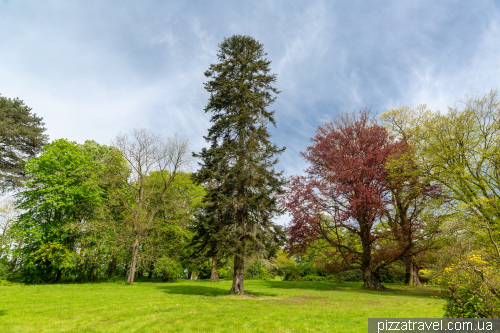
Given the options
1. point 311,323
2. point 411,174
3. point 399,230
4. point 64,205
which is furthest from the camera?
point 64,205

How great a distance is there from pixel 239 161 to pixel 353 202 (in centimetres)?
873

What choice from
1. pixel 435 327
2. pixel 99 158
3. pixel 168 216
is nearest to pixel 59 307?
pixel 435 327

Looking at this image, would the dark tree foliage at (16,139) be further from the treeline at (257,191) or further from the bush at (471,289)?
the bush at (471,289)

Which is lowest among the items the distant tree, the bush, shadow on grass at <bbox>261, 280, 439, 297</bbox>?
shadow on grass at <bbox>261, 280, 439, 297</bbox>

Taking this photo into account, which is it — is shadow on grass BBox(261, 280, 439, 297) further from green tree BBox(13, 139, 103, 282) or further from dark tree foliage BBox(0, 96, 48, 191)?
dark tree foliage BBox(0, 96, 48, 191)

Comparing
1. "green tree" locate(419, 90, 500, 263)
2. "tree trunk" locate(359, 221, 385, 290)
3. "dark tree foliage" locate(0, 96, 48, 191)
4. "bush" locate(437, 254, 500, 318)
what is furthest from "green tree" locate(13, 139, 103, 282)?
"green tree" locate(419, 90, 500, 263)

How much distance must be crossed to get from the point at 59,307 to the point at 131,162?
1436 centimetres

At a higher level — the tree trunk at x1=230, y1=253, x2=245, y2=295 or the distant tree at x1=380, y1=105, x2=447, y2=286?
the distant tree at x1=380, y1=105, x2=447, y2=286

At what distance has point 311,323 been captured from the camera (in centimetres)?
697

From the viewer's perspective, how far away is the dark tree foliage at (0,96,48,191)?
957 inches

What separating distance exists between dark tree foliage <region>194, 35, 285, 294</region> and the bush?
841 cm

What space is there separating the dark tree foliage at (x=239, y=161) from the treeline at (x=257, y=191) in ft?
0.26

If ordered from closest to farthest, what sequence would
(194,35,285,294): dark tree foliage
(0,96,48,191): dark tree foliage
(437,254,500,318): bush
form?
(437,254,500,318): bush, (194,35,285,294): dark tree foliage, (0,96,48,191): dark tree foliage

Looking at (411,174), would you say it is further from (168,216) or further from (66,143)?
(66,143)
